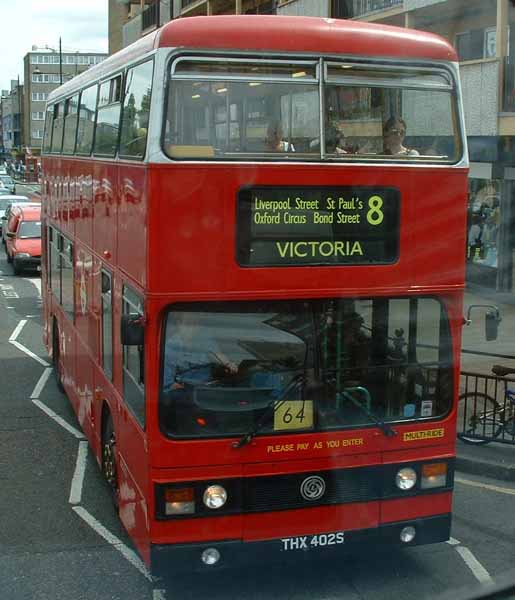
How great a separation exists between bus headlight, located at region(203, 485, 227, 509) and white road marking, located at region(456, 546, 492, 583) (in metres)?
2.02

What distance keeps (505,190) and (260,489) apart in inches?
631

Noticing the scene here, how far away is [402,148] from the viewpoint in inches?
262

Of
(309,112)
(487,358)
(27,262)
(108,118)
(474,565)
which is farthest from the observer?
(27,262)

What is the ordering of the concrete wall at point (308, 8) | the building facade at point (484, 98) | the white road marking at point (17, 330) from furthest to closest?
the concrete wall at point (308, 8)
the building facade at point (484, 98)
the white road marking at point (17, 330)

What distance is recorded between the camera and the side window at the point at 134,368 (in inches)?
259

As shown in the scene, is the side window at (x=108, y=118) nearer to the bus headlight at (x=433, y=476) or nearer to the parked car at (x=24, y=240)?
the bus headlight at (x=433, y=476)

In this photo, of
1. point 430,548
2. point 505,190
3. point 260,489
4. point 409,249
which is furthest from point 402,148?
point 505,190

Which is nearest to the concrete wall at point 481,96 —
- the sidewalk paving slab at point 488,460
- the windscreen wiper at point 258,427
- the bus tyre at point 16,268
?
the sidewalk paving slab at point 488,460

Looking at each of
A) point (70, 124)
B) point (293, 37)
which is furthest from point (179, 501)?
point (70, 124)

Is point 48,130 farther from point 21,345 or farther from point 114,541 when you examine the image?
point 114,541

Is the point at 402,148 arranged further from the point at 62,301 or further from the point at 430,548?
the point at 62,301

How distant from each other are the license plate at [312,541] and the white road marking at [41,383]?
25.9ft

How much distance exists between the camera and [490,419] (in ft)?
34.0

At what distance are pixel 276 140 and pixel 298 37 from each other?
2.30 feet
